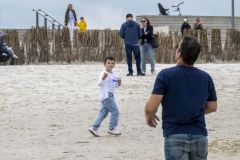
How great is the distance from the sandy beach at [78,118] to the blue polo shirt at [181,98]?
12.1ft

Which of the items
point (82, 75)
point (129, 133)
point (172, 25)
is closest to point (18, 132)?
point (129, 133)

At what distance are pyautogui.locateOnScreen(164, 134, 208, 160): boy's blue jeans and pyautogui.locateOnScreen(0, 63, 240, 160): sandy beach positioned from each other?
3.62 m

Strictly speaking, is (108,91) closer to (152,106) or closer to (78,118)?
(78,118)

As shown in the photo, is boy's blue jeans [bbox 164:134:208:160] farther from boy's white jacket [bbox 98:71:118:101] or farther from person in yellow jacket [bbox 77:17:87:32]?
person in yellow jacket [bbox 77:17:87:32]

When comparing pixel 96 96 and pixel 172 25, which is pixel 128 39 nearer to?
pixel 96 96

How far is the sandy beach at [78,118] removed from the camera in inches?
397

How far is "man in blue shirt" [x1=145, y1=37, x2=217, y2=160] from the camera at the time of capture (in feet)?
19.1

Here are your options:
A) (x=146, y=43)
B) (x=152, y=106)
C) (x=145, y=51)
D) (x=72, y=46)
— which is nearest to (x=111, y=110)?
(x=152, y=106)

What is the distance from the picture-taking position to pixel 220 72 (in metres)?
22.0

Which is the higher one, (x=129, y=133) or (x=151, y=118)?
(x=151, y=118)

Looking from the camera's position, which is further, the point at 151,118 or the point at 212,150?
the point at 212,150

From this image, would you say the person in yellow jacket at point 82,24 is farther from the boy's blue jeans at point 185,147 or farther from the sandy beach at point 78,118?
the boy's blue jeans at point 185,147

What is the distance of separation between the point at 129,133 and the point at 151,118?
19.1ft

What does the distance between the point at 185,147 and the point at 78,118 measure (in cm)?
784
